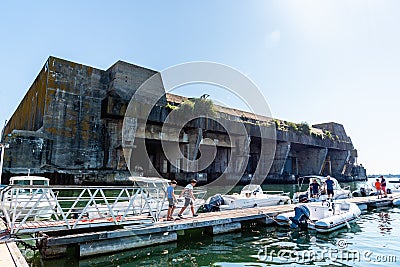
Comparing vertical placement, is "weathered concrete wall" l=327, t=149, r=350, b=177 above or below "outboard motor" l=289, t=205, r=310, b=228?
above

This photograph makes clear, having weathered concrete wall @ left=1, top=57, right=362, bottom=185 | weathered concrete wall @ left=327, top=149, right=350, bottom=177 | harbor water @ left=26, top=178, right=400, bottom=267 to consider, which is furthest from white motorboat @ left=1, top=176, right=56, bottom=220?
weathered concrete wall @ left=327, top=149, right=350, bottom=177

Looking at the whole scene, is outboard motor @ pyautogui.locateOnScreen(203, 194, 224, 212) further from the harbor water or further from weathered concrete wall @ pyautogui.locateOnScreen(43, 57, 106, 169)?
weathered concrete wall @ pyautogui.locateOnScreen(43, 57, 106, 169)

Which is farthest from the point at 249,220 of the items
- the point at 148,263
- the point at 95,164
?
the point at 95,164

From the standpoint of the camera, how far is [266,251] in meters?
9.45

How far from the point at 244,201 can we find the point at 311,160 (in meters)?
48.9

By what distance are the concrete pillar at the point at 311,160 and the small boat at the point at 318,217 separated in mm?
46302

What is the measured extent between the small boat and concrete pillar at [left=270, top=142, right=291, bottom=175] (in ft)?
115

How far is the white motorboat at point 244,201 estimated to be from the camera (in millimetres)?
15288

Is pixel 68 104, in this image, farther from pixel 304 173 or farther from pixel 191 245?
pixel 304 173

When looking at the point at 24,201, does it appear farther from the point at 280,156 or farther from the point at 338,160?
the point at 338,160

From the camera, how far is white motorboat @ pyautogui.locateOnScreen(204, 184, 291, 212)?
15.3 metres

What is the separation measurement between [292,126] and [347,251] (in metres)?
45.4

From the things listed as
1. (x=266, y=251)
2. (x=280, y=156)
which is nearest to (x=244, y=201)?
(x=266, y=251)

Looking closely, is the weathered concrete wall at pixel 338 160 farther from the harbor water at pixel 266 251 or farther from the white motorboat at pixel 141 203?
the white motorboat at pixel 141 203
